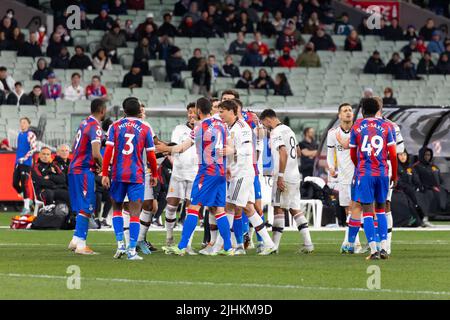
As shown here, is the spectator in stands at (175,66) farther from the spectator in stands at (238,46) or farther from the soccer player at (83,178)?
the soccer player at (83,178)

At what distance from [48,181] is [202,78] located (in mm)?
10862

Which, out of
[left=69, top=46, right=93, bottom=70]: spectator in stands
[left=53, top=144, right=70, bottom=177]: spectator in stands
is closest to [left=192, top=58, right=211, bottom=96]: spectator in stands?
[left=69, top=46, right=93, bottom=70]: spectator in stands

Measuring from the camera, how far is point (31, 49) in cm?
3675

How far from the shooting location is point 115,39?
37.9 metres

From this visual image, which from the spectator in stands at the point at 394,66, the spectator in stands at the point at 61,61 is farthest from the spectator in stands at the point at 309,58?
the spectator in stands at the point at 61,61

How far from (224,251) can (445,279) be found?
4453mm

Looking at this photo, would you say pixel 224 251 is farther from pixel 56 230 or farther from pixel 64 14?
pixel 64 14

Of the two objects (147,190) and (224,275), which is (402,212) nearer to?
(147,190)

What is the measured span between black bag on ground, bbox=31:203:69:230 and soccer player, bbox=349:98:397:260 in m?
8.94

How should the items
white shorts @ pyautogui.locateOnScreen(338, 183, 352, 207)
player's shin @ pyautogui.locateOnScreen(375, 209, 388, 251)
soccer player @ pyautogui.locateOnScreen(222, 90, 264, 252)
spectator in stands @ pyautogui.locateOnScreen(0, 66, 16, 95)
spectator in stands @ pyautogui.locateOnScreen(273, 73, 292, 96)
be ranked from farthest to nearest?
spectator in stands @ pyautogui.locateOnScreen(273, 73, 292, 96) → spectator in stands @ pyautogui.locateOnScreen(0, 66, 16, 95) → white shorts @ pyautogui.locateOnScreen(338, 183, 352, 207) → soccer player @ pyautogui.locateOnScreen(222, 90, 264, 252) → player's shin @ pyautogui.locateOnScreen(375, 209, 388, 251)

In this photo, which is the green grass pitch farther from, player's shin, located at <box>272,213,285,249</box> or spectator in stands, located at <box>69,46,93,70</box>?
spectator in stands, located at <box>69,46,93,70</box>

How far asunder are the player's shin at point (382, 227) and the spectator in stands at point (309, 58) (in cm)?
2250

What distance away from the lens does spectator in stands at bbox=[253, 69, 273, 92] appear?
37.3 metres
